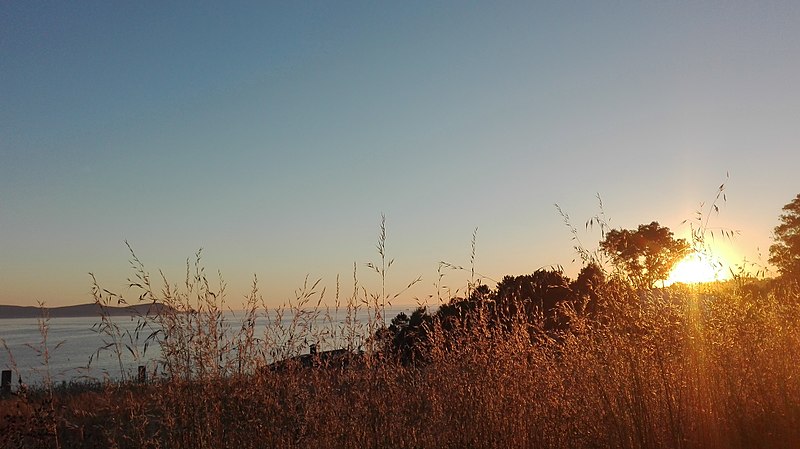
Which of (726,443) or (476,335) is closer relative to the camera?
(726,443)

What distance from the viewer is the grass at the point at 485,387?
14.7ft

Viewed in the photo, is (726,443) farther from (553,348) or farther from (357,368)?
(357,368)

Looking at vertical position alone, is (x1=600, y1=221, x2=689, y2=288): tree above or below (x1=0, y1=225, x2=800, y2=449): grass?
above

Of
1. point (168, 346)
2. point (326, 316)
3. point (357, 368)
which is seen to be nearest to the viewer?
point (168, 346)

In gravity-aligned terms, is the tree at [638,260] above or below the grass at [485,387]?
above

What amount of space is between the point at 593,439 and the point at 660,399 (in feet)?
1.90

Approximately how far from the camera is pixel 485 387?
4.77m

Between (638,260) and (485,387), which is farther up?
(638,260)

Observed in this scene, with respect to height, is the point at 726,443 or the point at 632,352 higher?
the point at 632,352

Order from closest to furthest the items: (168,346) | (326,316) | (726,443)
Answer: (726,443) < (168,346) < (326,316)

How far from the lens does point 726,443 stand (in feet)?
14.5

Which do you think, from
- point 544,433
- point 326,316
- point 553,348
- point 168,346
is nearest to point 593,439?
point 544,433

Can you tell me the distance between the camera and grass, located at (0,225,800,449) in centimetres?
448

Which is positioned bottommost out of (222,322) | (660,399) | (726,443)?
(726,443)
